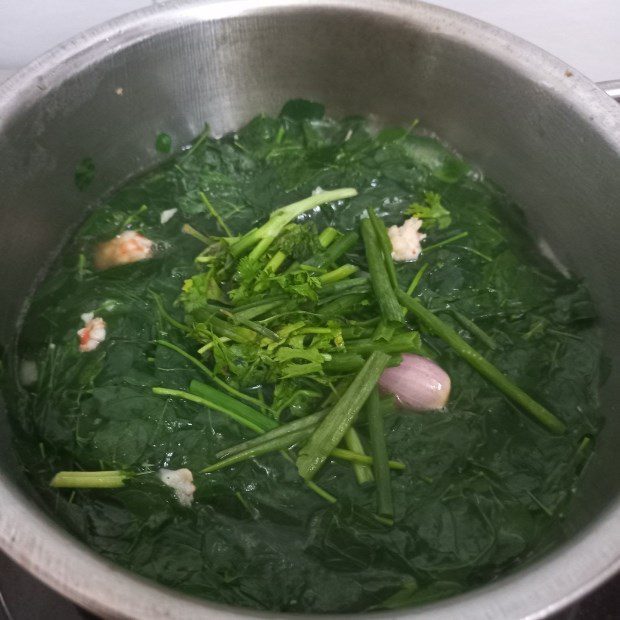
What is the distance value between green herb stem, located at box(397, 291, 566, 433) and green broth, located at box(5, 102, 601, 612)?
3 centimetres

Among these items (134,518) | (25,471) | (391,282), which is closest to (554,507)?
(391,282)

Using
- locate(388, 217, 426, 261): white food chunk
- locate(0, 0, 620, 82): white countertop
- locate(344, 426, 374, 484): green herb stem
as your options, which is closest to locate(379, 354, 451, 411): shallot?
locate(344, 426, 374, 484): green herb stem

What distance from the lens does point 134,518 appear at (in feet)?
3.83

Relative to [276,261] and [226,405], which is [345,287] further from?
[226,405]

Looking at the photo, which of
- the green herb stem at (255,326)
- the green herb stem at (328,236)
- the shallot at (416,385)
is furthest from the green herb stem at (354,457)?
the green herb stem at (328,236)

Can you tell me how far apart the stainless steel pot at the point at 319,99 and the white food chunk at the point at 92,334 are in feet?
0.70

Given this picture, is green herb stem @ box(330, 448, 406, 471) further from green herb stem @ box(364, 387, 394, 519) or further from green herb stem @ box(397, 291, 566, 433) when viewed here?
green herb stem @ box(397, 291, 566, 433)

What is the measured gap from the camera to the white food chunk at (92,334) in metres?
1.38

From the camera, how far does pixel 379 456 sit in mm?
1186

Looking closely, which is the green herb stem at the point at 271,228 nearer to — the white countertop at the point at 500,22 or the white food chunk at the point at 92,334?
the white food chunk at the point at 92,334

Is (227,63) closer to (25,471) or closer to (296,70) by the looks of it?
(296,70)

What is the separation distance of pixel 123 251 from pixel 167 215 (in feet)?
0.59

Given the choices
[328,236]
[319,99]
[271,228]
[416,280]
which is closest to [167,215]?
[271,228]

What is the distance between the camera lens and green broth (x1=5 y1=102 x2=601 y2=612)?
3.68 ft
